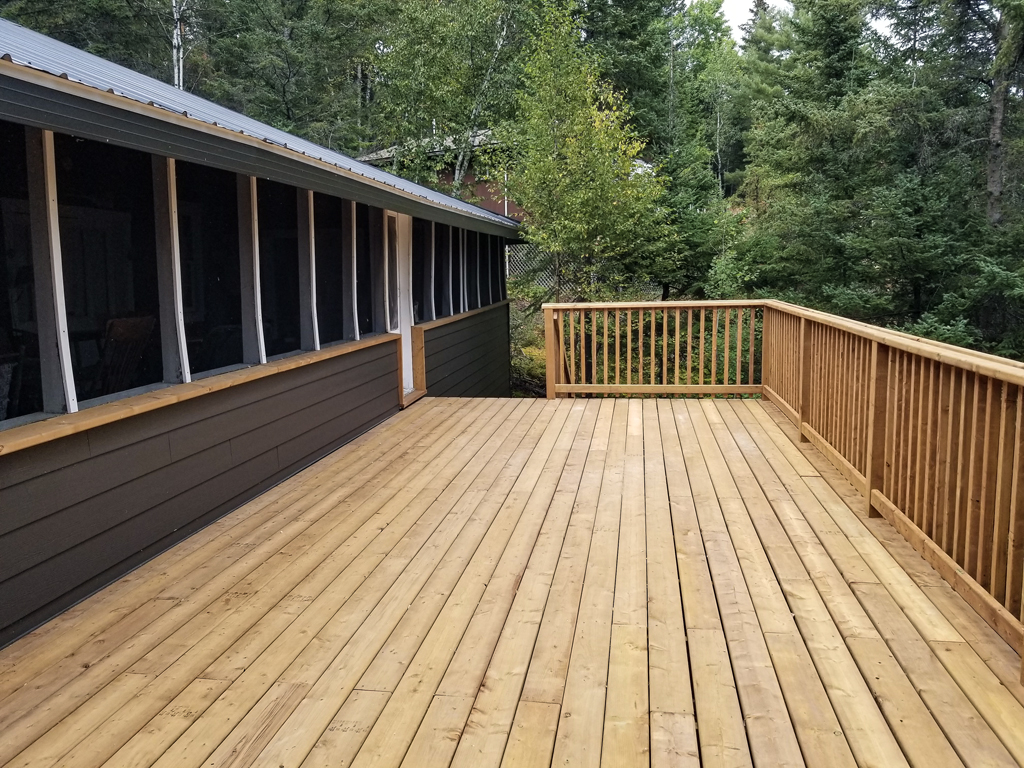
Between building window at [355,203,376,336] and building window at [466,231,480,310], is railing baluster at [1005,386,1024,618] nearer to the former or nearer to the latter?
building window at [355,203,376,336]

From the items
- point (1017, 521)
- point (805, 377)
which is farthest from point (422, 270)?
point (1017, 521)

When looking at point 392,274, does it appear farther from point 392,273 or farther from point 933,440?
point 933,440

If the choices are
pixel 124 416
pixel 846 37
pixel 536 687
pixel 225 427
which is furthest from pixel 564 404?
pixel 846 37

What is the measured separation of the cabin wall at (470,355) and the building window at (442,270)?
7.6 inches

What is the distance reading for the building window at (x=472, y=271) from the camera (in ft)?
30.5

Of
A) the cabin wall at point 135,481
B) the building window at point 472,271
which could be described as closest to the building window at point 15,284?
the cabin wall at point 135,481

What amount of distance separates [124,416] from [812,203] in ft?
39.8

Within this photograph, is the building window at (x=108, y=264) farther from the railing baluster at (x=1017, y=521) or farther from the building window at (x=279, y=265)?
the railing baluster at (x=1017, y=521)

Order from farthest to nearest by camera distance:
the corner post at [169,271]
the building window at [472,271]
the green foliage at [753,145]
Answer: the green foliage at [753,145]
the building window at [472,271]
the corner post at [169,271]

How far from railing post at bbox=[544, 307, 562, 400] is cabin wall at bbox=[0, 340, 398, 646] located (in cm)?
253

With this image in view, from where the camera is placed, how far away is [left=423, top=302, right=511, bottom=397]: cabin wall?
24.9ft

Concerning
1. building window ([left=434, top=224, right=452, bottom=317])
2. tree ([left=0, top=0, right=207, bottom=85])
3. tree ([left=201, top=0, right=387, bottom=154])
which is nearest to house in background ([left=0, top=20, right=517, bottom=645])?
building window ([left=434, top=224, right=452, bottom=317])

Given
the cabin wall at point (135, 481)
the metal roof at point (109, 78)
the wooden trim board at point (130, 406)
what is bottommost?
the cabin wall at point (135, 481)

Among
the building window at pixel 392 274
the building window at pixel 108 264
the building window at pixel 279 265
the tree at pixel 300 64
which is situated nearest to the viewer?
the building window at pixel 108 264
